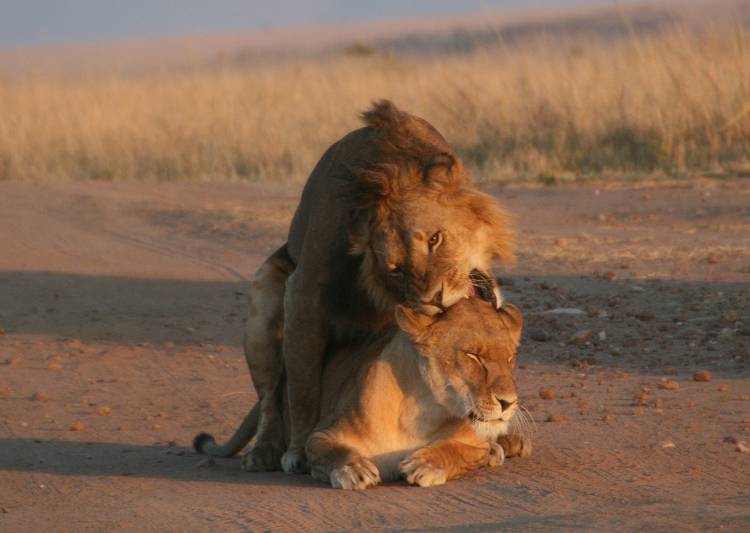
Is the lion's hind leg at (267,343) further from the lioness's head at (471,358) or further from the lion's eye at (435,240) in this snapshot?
the lion's eye at (435,240)

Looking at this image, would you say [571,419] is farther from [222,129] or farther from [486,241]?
[222,129]

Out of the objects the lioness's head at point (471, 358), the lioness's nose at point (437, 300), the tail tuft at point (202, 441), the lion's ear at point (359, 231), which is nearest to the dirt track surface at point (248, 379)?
the tail tuft at point (202, 441)

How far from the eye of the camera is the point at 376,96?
2400cm

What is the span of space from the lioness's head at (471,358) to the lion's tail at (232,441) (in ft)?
4.22

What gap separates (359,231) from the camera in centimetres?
614

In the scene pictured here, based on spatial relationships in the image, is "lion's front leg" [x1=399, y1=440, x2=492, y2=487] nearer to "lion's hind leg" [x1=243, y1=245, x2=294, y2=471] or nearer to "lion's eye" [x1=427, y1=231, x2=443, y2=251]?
"lion's eye" [x1=427, y1=231, x2=443, y2=251]

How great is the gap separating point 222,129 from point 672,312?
12411 mm

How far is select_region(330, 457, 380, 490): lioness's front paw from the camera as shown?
240 inches

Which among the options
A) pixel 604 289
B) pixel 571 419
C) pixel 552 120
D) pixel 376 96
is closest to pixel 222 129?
pixel 376 96

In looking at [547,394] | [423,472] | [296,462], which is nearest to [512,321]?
[423,472]

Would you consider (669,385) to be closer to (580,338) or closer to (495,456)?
(580,338)

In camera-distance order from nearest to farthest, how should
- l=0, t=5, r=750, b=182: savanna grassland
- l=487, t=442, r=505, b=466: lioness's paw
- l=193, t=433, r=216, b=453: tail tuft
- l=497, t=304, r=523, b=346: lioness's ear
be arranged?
l=497, t=304, r=523, b=346: lioness's ear, l=487, t=442, r=505, b=466: lioness's paw, l=193, t=433, r=216, b=453: tail tuft, l=0, t=5, r=750, b=182: savanna grassland

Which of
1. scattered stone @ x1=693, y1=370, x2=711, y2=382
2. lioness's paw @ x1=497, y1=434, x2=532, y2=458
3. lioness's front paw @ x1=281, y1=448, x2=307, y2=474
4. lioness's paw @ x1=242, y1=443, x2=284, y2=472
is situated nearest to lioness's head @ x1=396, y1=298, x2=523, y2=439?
lioness's paw @ x1=497, y1=434, x2=532, y2=458

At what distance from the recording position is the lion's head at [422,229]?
5.88m
